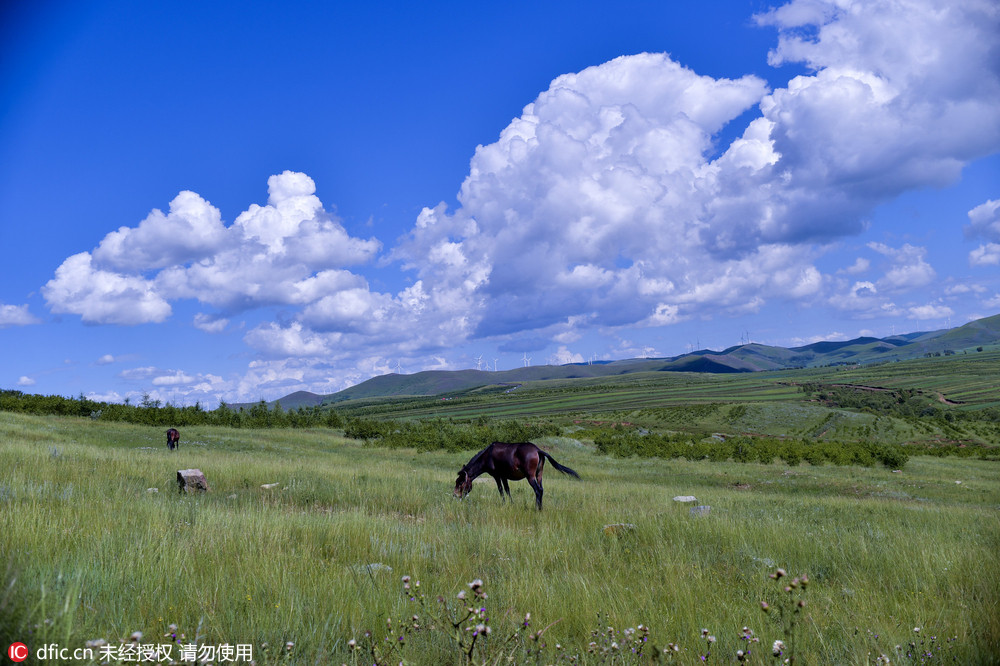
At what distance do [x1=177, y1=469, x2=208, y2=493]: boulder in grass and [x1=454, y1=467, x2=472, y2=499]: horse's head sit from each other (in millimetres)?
6234

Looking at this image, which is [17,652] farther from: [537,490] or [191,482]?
[537,490]

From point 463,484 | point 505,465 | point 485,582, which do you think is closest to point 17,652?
point 485,582

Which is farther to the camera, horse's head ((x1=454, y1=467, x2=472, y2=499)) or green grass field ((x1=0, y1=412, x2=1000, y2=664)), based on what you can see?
horse's head ((x1=454, y1=467, x2=472, y2=499))

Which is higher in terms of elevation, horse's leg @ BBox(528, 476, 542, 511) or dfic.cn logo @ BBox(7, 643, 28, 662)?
dfic.cn logo @ BBox(7, 643, 28, 662)

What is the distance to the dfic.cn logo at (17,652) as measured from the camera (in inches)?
94.3

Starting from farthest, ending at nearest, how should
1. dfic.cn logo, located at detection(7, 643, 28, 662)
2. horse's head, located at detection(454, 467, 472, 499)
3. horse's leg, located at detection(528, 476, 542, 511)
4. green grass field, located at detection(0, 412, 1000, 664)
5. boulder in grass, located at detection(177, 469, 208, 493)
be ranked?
horse's head, located at detection(454, 467, 472, 499) → horse's leg, located at detection(528, 476, 542, 511) → boulder in grass, located at detection(177, 469, 208, 493) → green grass field, located at detection(0, 412, 1000, 664) → dfic.cn logo, located at detection(7, 643, 28, 662)

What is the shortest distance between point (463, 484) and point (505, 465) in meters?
1.30

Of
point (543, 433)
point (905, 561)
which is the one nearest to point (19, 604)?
point (905, 561)

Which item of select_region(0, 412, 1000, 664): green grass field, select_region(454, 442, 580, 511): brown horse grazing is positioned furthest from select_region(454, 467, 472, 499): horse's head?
select_region(0, 412, 1000, 664): green grass field

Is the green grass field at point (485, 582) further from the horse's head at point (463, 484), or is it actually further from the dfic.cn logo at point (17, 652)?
the horse's head at point (463, 484)

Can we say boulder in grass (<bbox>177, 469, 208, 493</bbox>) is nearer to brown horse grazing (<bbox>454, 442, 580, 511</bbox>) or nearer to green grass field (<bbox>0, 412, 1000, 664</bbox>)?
green grass field (<bbox>0, 412, 1000, 664</bbox>)

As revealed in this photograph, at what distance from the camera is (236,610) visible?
13.2 ft

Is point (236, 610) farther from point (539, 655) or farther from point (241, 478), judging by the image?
point (241, 478)

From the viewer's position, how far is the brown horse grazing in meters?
14.1
